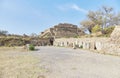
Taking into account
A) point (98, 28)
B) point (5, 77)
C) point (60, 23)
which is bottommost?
point (5, 77)

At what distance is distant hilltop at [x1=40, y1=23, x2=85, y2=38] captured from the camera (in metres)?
43.8

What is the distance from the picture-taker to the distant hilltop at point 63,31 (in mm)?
43831

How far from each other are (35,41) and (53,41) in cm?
514

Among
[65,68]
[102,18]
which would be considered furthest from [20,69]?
[102,18]

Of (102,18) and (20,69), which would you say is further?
(102,18)

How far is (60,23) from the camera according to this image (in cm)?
5156

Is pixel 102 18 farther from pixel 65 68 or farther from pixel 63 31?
pixel 65 68

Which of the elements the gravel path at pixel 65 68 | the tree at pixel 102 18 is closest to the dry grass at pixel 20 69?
the gravel path at pixel 65 68

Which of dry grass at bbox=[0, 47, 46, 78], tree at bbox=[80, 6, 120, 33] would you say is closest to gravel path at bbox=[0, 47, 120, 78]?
dry grass at bbox=[0, 47, 46, 78]

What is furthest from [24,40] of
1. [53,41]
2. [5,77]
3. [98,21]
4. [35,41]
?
[5,77]

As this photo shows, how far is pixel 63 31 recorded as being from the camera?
4703 centimetres

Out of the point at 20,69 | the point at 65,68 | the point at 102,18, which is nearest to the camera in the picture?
the point at 20,69

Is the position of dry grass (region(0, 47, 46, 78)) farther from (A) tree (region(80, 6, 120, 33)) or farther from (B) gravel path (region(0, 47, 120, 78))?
(A) tree (region(80, 6, 120, 33))

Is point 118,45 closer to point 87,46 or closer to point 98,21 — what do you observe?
point 87,46
